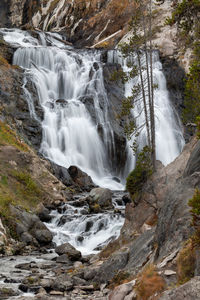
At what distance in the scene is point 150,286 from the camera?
6.70 metres

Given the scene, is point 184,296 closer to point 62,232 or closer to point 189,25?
point 189,25

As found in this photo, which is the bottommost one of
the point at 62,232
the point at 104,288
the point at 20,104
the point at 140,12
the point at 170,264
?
the point at 62,232

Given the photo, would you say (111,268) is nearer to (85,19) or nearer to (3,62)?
(3,62)

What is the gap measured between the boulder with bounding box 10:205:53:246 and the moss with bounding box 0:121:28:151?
34.6 ft

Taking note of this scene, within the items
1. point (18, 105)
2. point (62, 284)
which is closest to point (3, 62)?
point (18, 105)

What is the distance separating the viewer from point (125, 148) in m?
38.9

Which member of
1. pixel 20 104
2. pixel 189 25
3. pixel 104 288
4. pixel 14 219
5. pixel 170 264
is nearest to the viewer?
pixel 170 264

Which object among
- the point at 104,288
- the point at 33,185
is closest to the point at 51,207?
the point at 33,185

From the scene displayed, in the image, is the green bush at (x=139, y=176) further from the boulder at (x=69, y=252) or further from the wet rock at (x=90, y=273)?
the wet rock at (x=90, y=273)

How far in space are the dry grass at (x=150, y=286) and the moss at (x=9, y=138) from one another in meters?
24.2

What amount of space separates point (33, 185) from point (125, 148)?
15615 mm

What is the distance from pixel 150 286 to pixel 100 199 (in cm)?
1832

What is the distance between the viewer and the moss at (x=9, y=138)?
30.1 metres

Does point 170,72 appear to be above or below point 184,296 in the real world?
above
